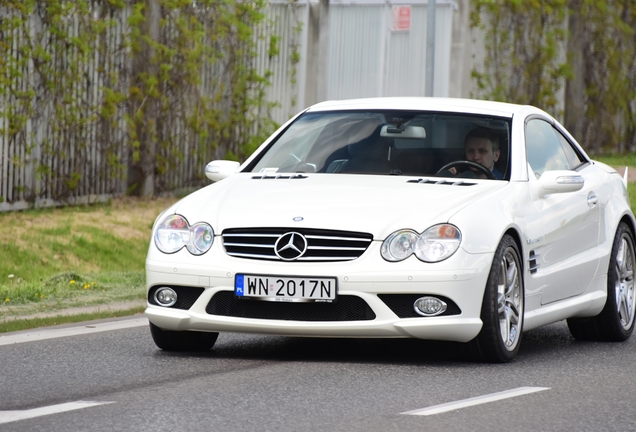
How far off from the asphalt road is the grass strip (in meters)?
0.39

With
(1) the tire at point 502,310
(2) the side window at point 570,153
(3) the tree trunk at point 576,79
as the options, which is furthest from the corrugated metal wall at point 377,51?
(1) the tire at point 502,310

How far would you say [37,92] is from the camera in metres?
15.7

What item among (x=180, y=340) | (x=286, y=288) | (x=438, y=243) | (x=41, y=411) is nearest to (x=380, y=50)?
(x=180, y=340)

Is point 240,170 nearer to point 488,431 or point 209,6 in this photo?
point 488,431

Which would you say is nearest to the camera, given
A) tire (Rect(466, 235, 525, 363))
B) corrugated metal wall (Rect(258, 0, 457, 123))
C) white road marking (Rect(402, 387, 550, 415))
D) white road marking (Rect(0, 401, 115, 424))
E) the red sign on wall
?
white road marking (Rect(0, 401, 115, 424))

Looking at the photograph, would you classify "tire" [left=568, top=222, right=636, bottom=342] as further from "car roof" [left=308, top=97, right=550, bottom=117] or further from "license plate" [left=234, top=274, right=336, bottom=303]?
"license plate" [left=234, top=274, right=336, bottom=303]

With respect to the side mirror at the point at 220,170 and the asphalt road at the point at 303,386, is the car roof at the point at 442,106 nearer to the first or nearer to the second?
the side mirror at the point at 220,170

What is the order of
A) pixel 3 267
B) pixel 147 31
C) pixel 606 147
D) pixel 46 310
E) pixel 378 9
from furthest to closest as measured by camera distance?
pixel 606 147 < pixel 378 9 < pixel 147 31 < pixel 3 267 < pixel 46 310

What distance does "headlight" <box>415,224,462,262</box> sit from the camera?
7.33m

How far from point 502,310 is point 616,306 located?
1781 mm

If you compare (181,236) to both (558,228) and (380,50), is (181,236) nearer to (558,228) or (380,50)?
(558,228)

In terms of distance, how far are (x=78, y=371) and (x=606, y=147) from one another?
2196cm

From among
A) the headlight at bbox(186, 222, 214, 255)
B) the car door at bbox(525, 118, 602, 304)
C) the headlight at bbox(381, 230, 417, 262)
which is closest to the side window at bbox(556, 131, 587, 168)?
the car door at bbox(525, 118, 602, 304)

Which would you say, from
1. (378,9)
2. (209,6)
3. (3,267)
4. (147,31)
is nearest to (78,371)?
(3,267)
